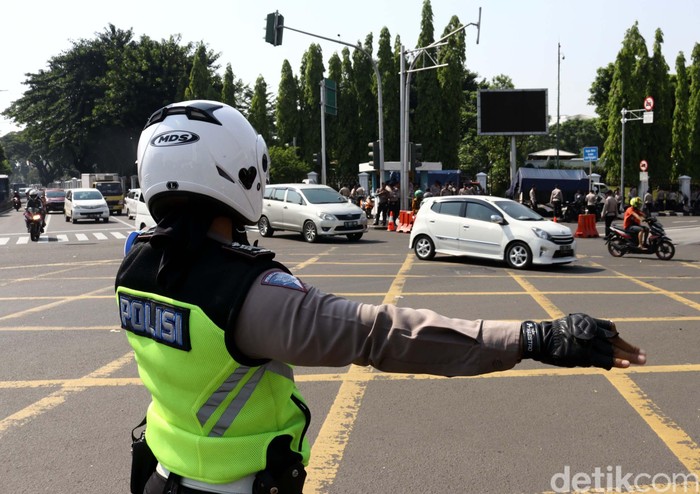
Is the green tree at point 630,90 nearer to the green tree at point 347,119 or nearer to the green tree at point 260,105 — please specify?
the green tree at point 347,119

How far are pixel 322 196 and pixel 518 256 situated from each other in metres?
8.32

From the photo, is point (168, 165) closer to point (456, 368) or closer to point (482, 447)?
point (456, 368)

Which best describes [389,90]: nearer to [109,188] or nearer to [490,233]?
[109,188]

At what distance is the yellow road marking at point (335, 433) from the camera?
157 inches

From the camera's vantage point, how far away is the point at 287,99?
51250 millimetres

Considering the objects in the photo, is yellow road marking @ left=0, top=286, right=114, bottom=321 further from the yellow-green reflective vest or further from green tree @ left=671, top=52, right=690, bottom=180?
green tree @ left=671, top=52, right=690, bottom=180

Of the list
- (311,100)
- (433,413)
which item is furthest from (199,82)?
(433,413)

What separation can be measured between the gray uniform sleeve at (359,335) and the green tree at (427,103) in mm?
45676

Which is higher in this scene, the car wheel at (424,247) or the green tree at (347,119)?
the green tree at (347,119)

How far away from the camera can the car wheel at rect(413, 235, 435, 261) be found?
15.5 metres

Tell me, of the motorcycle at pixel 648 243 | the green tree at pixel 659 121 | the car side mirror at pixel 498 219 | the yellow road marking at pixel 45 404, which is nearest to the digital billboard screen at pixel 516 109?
the green tree at pixel 659 121

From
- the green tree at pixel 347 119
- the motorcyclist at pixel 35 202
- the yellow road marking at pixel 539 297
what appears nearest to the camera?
the yellow road marking at pixel 539 297

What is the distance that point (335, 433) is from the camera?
4688 mm

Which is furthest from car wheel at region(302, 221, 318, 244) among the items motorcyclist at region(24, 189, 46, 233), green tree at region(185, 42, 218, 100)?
green tree at region(185, 42, 218, 100)
